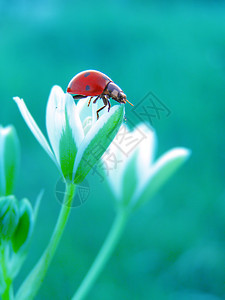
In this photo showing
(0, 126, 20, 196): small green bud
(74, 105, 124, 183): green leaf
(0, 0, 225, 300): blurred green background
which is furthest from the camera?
(0, 0, 225, 300): blurred green background

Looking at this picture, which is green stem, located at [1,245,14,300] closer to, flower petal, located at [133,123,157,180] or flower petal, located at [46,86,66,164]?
flower petal, located at [46,86,66,164]

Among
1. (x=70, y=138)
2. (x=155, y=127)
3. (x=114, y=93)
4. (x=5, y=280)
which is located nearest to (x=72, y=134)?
(x=70, y=138)

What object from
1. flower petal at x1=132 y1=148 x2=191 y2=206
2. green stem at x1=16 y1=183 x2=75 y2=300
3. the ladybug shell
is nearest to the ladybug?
the ladybug shell

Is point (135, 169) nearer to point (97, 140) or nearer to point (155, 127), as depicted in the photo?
point (97, 140)

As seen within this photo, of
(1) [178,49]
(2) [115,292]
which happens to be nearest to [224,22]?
(1) [178,49]

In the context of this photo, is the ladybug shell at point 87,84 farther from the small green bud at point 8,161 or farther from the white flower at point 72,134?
the small green bud at point 8,161

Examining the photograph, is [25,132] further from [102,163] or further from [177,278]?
[102,163]
